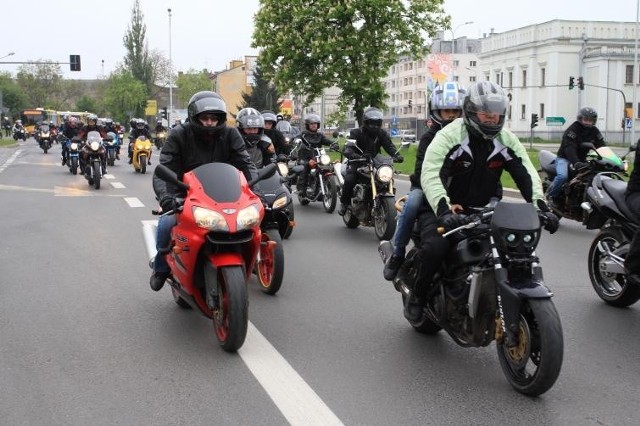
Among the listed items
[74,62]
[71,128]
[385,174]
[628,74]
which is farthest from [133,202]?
[628,74]

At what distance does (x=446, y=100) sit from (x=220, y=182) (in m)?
2.08

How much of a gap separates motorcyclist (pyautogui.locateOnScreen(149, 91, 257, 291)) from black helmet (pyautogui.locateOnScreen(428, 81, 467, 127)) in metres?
1.54

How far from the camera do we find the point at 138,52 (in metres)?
117

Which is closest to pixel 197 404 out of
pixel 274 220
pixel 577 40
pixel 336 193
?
pixel 274 220

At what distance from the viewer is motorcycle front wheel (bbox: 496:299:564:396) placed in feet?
13.1

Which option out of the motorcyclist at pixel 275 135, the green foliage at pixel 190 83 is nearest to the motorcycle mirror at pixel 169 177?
the motorcyclist at pixel 275 135

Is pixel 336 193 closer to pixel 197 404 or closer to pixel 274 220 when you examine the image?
pixel 274 220

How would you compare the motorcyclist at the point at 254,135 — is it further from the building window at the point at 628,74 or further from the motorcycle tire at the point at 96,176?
the building window at the point at 628,74

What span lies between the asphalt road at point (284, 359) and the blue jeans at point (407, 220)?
2.16 ft

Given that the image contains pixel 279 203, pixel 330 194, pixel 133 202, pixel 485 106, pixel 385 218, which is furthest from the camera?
pixel 133 202

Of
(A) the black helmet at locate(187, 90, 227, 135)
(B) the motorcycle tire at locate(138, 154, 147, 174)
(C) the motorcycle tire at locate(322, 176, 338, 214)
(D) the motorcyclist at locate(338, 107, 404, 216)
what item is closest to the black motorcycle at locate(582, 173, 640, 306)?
(A) the black helmet at locate(187, 90, 227, 135)

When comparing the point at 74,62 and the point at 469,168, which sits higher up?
the point at 74,62

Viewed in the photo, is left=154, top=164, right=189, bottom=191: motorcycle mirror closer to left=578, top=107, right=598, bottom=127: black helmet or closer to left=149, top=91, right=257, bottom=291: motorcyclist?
left=149, top=91, right=257, bottom=291: motorcyclist

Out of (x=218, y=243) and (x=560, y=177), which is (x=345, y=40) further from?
(x=218, y=243)
